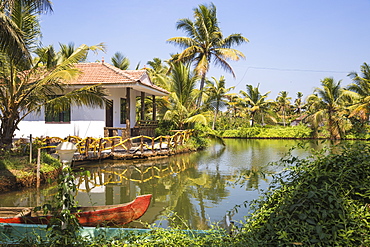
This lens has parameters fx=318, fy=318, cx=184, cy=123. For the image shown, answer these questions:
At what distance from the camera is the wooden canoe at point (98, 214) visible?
14.8 feet

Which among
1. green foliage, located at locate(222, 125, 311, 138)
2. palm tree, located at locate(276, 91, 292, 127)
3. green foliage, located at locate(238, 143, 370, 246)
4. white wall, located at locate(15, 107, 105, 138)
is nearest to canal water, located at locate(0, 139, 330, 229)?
green foliage, located at locate(238, 143, 370, 246)

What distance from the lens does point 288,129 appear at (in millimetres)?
35031

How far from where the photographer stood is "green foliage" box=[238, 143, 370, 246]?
2691 mm

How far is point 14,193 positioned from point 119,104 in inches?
368

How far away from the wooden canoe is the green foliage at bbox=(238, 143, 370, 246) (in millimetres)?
2245

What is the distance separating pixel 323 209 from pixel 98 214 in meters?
3.24

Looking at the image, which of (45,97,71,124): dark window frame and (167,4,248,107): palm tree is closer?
(45,97,71,124): dark window frame

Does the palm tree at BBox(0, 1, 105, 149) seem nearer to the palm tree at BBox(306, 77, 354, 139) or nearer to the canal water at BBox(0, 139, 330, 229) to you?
the canal water at BBox(0, 139, 330, 229)

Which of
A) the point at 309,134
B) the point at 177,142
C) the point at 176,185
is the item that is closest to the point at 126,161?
the point at 177,142

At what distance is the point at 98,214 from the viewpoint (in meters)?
4.78

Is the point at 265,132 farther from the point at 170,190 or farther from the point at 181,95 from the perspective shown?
the point at 170,190

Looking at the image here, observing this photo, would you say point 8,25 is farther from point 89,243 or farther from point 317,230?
point 317,230

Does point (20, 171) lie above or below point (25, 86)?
below

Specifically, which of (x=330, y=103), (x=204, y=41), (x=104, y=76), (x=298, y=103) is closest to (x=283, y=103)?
(x=298, y=103)
